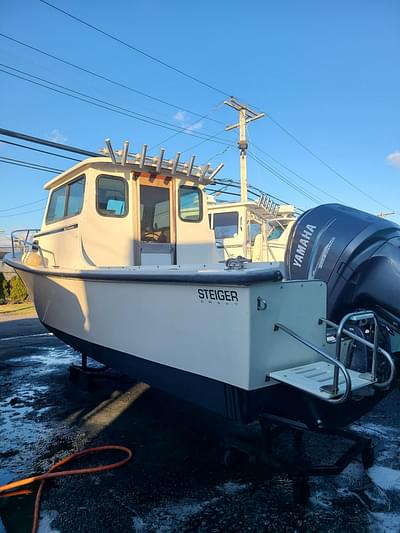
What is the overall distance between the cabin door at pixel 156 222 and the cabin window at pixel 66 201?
0.76 metres

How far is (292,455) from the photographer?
128 inches

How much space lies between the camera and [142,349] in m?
3.36

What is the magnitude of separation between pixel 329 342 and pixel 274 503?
3.71ft

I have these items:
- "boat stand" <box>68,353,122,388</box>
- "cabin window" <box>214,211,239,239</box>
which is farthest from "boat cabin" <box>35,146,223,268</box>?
"cabin window" <box>214,211,239,239</box>

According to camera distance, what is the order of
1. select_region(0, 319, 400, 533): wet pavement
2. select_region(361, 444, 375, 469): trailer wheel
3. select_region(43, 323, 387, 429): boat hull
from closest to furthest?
select_region(0, 319, 400, 533): wet pavement < select_region(43, 323, 387, 429): boat hull < select_region(361, 444, 375, 469): trailer wheel

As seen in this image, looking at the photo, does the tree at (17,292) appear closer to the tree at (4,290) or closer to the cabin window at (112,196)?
the tree at (4,290)

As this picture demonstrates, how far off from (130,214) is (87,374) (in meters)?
2.06

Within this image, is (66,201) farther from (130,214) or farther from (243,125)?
(243,125)

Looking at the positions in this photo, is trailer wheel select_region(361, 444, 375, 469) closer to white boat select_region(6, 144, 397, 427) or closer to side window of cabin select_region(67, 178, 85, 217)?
white boat select_region(6, 144, 397, 427)

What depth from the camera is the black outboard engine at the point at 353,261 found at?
306cm

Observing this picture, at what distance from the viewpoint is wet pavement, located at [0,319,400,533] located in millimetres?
2420

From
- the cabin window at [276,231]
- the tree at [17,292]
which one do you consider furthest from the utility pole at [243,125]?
the tree at [17,292]

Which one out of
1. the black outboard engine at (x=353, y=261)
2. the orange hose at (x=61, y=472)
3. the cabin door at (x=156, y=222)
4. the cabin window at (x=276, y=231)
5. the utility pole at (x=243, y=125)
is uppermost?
the utility pole at (x=243, y=125)

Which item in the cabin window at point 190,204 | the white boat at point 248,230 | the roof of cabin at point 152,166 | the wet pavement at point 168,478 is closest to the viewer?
the wet pavement at point 168,478
